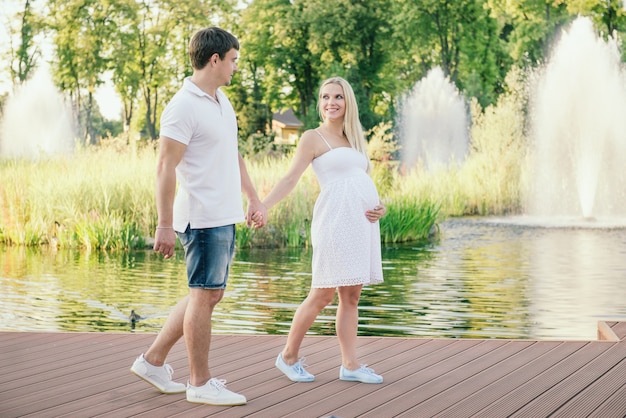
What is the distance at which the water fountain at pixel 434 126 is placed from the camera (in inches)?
1410

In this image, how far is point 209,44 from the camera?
4.43 m

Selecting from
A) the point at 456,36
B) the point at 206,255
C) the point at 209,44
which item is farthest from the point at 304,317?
the point at 456,36

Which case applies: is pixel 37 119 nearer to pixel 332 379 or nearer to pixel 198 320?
pixel 332 379

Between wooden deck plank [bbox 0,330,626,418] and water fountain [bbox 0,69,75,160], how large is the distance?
30091 mm

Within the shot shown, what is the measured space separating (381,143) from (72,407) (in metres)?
15.2

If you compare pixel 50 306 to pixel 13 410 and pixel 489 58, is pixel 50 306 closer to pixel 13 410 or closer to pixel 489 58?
pixel 13 410

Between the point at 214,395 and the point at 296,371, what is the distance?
0.65m

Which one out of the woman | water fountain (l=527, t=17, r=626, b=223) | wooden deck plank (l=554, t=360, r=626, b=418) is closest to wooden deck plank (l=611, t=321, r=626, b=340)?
wooden deck plank (l=554, t=360, r=626, b=418)

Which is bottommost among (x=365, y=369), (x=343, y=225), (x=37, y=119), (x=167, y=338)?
(x=365, y=369)

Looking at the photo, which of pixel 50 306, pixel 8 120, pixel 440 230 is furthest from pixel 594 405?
pixel 8 120

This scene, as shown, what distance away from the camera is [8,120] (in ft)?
124

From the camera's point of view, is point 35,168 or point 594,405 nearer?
point 594,405

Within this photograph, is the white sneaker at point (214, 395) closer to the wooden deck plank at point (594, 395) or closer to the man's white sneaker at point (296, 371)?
the man's white sneaker at point (296, 371)

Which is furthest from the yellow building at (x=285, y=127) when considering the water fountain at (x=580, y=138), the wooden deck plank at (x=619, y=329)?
the wooden deck plank at (x=619, y=329)
